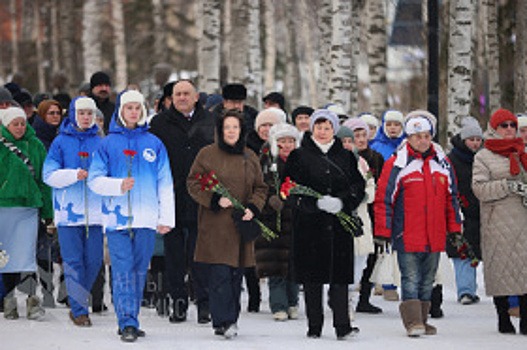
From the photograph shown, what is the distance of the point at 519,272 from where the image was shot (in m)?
13.5

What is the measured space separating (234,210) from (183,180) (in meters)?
1.63

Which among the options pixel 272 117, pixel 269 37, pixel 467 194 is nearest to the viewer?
pixel 272 117

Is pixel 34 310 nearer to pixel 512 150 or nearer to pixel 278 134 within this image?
pixel 278 134

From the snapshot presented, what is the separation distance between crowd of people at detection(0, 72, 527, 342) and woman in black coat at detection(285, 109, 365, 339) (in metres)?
0.01

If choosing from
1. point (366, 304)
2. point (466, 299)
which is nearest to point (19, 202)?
point (366, 304)

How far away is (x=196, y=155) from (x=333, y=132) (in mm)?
1880

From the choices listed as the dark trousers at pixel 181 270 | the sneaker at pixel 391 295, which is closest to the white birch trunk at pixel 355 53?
the sneaker at pixel 391 295

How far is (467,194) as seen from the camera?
16328 millimetres

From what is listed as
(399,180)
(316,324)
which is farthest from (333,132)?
(316,324)

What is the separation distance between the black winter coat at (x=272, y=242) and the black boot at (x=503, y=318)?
2.21 metres

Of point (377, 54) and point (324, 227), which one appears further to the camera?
point (377, 54)

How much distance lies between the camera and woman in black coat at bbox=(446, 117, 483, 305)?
639 inches

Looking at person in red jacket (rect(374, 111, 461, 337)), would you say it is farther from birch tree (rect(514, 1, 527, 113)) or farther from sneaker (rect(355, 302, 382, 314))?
birch tree (rect(514, 1, 527, 113))

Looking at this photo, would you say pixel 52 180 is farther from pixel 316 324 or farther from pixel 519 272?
pixel 519 272
